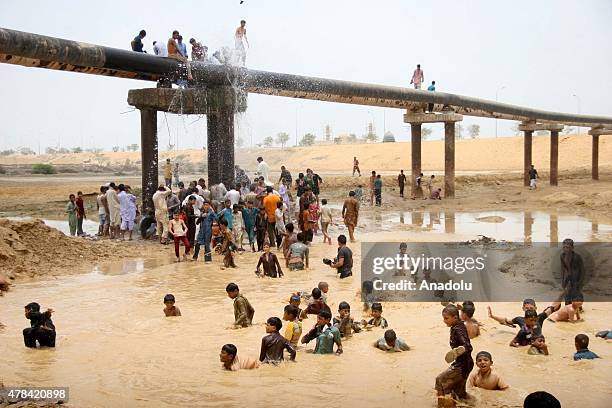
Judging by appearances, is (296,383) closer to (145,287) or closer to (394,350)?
(394,350)

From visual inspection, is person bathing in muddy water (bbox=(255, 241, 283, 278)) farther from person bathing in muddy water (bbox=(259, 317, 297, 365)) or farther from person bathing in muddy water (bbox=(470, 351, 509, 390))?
person bathing in muddy water (bbox=(470, 351, 509, 390))

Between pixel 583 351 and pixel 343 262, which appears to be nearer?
pixel 583 351

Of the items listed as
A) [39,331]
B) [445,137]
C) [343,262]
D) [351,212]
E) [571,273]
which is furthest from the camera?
[445,137]

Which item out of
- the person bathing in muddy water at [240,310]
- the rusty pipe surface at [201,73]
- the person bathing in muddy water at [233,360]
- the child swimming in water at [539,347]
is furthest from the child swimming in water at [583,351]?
the rusty pipe surface at [201,73]

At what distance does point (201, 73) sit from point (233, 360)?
9.75 meters

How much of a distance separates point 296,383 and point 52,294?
234 inches

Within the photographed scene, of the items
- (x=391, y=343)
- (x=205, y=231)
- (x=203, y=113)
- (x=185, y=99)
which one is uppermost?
(x=185, y=99)

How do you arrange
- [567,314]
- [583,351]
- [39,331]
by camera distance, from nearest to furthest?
[583,351] → [39,331] → [567,314]

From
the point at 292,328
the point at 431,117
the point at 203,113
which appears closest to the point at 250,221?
the point at 203,113

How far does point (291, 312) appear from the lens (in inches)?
308

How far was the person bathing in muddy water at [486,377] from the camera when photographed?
6152 mm

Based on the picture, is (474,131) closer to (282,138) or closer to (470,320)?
(282,138)

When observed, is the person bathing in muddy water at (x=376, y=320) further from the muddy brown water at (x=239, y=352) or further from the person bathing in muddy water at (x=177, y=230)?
the person bathing in muddy water at (x=177, y=230)

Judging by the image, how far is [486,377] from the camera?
6.22 meters
